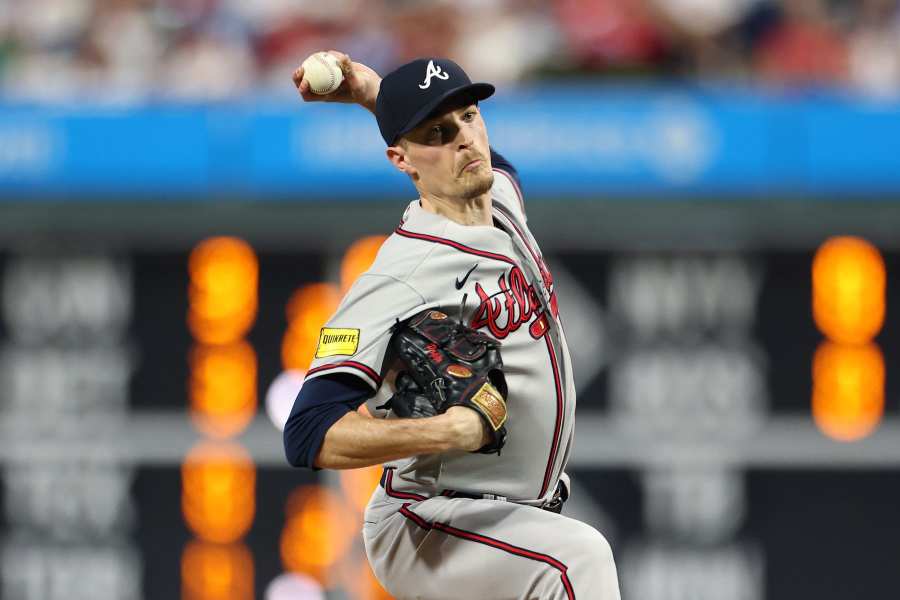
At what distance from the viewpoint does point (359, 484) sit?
6297 millimetres

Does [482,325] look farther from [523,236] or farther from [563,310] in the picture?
[563,310]

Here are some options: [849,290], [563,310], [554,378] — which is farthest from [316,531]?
[554,378]

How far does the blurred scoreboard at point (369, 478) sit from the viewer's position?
6.18 metres

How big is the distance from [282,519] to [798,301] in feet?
7.40

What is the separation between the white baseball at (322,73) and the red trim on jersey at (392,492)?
2.66 ft

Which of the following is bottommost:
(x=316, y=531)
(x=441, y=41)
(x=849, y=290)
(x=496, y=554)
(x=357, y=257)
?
(x=316, y=531)

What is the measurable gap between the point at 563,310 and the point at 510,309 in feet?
10.4

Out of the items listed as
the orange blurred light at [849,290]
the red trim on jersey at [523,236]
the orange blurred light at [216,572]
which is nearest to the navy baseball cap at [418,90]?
the red trim on jersey at [523,236]

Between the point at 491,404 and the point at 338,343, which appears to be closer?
the point at 491,404

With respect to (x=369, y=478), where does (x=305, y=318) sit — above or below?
above

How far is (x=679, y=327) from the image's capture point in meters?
6.24

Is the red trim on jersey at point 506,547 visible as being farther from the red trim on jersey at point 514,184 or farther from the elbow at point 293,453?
the red trim on jersey at point 514,184

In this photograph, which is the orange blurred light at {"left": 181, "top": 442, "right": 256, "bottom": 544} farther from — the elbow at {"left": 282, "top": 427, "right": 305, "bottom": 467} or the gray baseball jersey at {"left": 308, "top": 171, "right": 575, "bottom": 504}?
the elbow at {"left": 282, "top": 427, "right": 305, "bottom": 467}

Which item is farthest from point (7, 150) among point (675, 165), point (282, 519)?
point (675, 165)
